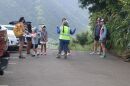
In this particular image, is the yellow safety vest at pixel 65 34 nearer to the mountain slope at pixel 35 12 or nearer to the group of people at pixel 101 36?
the group of people at pixel 101 36

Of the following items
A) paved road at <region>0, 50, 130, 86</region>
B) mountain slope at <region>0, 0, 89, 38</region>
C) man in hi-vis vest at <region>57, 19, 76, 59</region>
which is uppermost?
mountain slope at <region>0, 0, 89, 38</region>

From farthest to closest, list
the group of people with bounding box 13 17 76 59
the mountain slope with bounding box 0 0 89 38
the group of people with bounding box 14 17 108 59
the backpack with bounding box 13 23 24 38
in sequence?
the mountain slope with bounding box 0 0 89 38
the group of people with bounding box 14 17 108 59
the group of people with bounding box 13 17 76 59
the backpack with bounding box 13 23 24 38

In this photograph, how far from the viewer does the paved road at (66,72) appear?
14734 millimetres

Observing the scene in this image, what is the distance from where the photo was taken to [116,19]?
2480cm

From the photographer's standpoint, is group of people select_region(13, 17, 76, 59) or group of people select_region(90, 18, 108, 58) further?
group of people select_region(90, 18, 108, 58)

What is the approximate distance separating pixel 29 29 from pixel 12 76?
9281mm

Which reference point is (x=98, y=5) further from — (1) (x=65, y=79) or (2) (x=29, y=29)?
(1) (x=65, y=79)

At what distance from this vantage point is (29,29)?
81.8 ft

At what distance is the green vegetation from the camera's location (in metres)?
23.0

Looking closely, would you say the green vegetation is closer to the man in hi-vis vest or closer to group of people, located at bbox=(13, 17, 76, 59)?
group of people, located at bbox=(13, 17, 76, 59)

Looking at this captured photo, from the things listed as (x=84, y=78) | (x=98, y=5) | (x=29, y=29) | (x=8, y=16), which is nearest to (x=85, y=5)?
(x=98, y=5)

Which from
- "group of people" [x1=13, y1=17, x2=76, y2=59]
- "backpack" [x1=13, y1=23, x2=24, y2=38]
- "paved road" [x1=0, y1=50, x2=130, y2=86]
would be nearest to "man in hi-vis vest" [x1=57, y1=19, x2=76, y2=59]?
"group of people" [x1=13, y1=17, x2=76, y2=59]

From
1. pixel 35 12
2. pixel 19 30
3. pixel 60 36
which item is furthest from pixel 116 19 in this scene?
pixel 35 12

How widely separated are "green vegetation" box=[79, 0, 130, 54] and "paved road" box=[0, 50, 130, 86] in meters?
1.56
